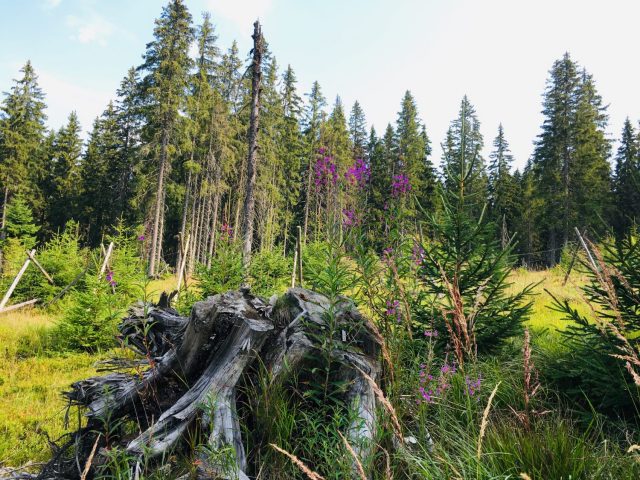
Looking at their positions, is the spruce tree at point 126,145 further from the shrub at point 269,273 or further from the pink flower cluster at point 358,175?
the pink flower cluster at point 358,175

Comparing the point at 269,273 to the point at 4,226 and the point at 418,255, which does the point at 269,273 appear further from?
the point at 4,226

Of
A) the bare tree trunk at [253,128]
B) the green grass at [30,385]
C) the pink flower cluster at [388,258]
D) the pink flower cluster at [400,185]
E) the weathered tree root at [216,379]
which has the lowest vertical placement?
the green grass at [30,385]

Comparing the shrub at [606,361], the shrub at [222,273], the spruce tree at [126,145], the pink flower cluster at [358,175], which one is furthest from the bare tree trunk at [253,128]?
the spruce tree at [126,145]

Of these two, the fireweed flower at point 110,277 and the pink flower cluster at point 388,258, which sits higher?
the pink flower cluster at point 388,258

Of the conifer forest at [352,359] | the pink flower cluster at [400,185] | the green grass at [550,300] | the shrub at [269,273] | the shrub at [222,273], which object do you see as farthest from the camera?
the shrub at [269,273]

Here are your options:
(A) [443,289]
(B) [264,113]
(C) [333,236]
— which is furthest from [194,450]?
(B) [264,113]

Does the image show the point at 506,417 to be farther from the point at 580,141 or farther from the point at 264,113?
the point at 580,141

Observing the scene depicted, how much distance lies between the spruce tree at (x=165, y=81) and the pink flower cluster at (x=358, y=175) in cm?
2153

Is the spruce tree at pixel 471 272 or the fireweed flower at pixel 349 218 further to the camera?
the spruce tree at pixel 471 272

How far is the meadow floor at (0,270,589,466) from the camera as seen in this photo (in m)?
3.98

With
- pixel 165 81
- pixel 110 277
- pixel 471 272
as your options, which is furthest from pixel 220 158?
pixel 471 272

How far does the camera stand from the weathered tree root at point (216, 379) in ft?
7.98

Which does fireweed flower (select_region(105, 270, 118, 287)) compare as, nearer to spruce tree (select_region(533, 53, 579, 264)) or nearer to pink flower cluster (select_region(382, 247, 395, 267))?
pink flower cluster (select_region(382, 247, 395, 267))

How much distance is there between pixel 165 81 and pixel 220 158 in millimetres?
6377
